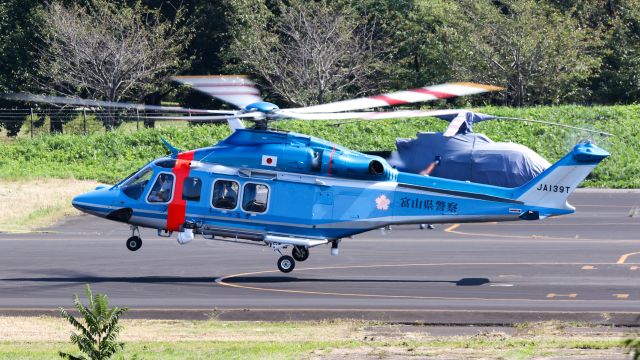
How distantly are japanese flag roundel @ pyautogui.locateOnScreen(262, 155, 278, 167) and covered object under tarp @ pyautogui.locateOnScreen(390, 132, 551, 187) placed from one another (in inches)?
578

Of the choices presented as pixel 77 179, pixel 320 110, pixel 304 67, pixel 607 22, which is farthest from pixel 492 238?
pixel 607 22

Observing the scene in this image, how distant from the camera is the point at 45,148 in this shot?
48250 millimetres

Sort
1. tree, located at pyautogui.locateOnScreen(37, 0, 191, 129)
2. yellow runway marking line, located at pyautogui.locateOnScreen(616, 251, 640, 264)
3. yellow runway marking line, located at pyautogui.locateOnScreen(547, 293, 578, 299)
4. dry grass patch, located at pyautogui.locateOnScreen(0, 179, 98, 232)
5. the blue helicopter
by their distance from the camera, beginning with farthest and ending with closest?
tree, located at pyautogui.locateOnScreen(37, 0, 191, 129)
dry grass patch, located at pyautogui.locateOnScreen(0, 179, 98, 232)
yellow runway marking line, located at pyautogui.locateOnScreen(616, 251, 640, 264)
the blue helicopter
yellow runway marking line, located at pyautogui.locateOnScreen(547, 293, 578, 299)

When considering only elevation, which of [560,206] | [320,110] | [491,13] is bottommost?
[560,206]

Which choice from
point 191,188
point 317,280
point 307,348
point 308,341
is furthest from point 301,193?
point 307,348

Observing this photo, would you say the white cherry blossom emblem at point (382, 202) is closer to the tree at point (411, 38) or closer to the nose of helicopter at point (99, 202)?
the nose of helicopter at point (99, 202)

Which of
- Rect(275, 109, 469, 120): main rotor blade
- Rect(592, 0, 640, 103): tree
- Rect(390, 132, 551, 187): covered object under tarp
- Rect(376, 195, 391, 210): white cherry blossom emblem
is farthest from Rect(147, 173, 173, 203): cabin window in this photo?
Rect(592, 0, 640, 103): tree

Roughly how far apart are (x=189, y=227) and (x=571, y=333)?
8.85m

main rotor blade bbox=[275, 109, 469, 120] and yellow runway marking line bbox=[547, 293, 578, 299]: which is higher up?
main rotor blade bbox=[275, 109, 469, 120]

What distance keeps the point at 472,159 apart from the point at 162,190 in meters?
17.0

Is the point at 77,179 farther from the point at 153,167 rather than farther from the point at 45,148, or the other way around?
the point at 153,167

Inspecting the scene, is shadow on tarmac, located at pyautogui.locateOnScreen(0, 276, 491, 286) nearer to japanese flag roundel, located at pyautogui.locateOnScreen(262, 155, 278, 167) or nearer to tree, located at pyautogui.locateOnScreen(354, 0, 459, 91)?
japanese flag roundel, located at pyautogui.locateOnScreen(262, 155, 278, 167)

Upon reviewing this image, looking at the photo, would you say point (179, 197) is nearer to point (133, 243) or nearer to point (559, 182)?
point (133, 243)

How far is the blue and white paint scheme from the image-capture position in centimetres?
2312
